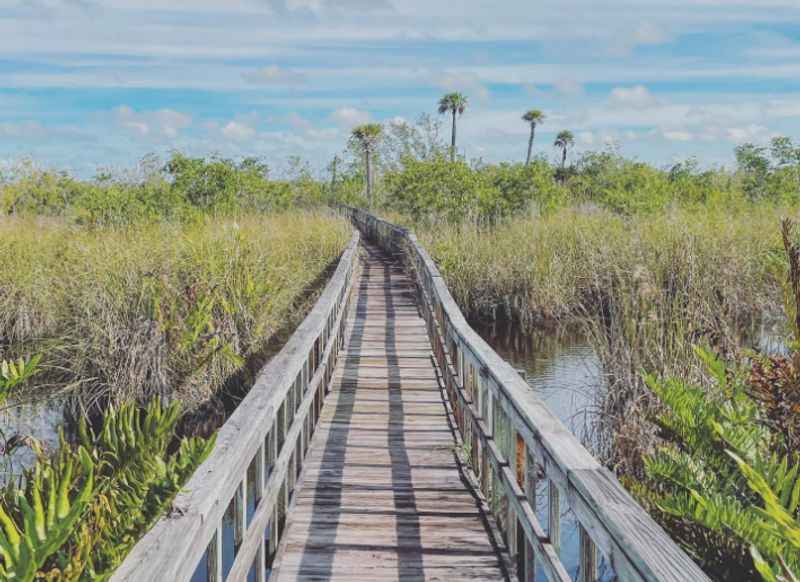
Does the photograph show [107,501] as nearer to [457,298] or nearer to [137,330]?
[137,330]

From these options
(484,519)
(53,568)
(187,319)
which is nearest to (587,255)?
(187,319)

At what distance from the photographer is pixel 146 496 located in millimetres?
2973

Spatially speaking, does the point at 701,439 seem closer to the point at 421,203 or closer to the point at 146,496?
the point at 146,496

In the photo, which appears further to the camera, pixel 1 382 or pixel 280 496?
pixel 280 496

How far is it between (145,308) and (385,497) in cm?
479

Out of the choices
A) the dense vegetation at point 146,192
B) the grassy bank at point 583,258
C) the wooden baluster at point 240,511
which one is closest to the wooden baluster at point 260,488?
the wooden baluster at point 240,511

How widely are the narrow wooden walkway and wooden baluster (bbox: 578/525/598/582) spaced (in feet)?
4.16

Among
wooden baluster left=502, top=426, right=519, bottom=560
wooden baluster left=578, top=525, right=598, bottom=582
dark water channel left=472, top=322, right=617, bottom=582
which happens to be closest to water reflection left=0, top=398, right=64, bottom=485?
dark water channel left=472, top=322, right=617, bottom=582

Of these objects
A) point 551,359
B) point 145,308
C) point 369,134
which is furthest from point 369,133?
point 145,308

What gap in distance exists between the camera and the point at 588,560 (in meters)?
2.59

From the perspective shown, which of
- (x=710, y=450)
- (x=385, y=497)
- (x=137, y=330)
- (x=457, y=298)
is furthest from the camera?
(x=457, y=298)

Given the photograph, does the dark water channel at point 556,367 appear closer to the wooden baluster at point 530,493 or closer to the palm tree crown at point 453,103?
the wooden baluster at point 530,493

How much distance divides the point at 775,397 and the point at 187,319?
19.4 feet

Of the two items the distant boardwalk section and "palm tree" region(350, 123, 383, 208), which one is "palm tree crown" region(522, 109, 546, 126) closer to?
"palm tree" region(350, 123, 383, 208)
